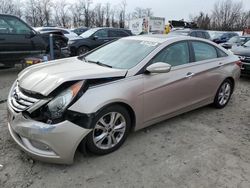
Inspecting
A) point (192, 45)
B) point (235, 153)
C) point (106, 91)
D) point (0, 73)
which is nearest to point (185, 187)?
point (235, 153)

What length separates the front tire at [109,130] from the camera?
10.3 ft

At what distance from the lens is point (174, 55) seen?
418 centimetres

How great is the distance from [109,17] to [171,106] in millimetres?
54891

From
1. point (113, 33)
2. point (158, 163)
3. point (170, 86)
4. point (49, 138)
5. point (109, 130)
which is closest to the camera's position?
point (49, 138)

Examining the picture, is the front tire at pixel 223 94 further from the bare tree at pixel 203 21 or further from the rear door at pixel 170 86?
the bare tree at pixel 203 21

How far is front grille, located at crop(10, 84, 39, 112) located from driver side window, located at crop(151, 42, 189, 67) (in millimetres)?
1755

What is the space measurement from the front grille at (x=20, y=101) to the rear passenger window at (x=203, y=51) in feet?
9.41

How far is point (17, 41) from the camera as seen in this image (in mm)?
8070

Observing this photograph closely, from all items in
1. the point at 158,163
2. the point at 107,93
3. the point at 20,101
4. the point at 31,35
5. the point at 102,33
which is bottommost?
the point at 158,163

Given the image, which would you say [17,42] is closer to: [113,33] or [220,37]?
[113,33]

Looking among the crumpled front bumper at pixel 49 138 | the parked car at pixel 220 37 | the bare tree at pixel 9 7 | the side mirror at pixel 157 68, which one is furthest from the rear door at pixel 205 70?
the bare tree at pixel 9 7

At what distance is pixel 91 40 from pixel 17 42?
484 centimetres

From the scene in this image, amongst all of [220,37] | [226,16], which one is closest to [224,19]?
[226,16]

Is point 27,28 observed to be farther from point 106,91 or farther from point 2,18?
point 106,91
